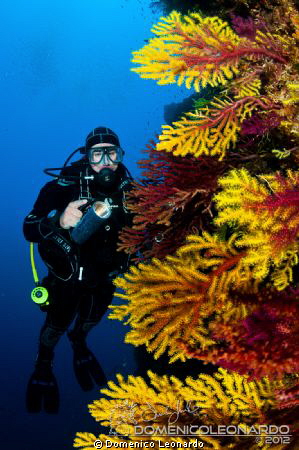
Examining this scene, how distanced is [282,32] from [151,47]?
134 centimetres

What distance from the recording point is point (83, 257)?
16.5 ft

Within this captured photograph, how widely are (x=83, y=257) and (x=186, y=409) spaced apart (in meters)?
3.08

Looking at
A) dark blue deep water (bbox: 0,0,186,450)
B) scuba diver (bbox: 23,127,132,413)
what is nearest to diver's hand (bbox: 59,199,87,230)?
scuba diver (bbox: 23,127,132,413)

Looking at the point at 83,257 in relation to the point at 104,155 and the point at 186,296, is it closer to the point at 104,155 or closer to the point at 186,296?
the point at 104,155

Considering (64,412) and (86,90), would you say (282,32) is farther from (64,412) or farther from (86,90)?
(86,90)

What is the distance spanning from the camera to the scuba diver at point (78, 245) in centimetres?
452

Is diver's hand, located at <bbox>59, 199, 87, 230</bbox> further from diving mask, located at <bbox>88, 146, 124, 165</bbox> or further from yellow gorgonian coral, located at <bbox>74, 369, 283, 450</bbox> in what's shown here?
yellow gorgonian coral, located at <bbox>74, 369, 283, 450</bbox>

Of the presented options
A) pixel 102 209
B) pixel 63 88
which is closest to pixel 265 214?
pixel 102 209

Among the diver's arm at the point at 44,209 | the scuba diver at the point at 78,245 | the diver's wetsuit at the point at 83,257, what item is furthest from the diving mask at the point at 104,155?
the diver's arm at the point at 44,209

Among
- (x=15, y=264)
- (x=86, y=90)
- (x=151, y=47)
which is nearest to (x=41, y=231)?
(x=151, y=47)

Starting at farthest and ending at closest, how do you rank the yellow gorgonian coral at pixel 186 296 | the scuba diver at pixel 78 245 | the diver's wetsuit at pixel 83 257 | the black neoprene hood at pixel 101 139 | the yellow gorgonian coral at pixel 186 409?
the black neoprene hood at pixel 101 139
the diver's wetsuit at pixel 83 257
the scuba diver at pixel 78 245
the yellow gorgonian coral at pixel 186 409
the yellow gorgonian coral at pixel 186 296

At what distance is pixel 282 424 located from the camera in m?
1.90

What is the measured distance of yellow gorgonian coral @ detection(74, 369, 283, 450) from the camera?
2.18m

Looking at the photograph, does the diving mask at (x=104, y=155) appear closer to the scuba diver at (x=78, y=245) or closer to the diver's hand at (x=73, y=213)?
the scuba diver at (x=78, y=245)
